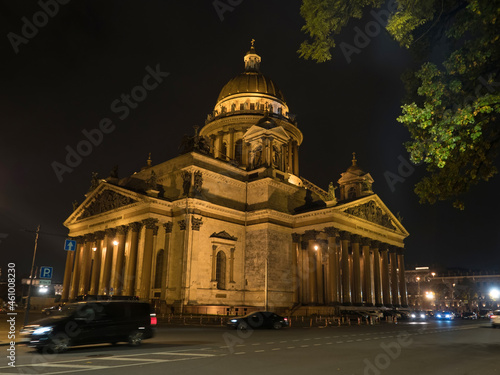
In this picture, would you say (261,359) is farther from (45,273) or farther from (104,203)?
(104,203)

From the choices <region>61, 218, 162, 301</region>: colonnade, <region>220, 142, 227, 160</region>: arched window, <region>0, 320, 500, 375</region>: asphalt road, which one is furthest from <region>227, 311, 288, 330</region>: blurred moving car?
<region>220, 142, 227, 160</region>: arched window

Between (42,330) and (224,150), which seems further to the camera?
(224,150)

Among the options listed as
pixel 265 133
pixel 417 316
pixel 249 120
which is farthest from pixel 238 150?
pixel 417 316

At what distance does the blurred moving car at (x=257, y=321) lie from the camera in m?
28.0

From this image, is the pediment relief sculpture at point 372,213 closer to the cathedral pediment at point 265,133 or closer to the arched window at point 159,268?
the cathedral pediment at point 265,133

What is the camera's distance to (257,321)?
28938 mm

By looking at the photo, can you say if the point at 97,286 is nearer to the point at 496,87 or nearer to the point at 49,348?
the point at 49,348

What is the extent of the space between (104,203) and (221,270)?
53.6 feet

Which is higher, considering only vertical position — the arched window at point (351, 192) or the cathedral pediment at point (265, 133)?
the cathedral pediment at point (265, 133)

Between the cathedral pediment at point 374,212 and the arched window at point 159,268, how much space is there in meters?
21.1

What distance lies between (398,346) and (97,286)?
38.1m

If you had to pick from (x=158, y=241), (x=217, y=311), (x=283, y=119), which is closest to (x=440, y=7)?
(x=217, y=311)

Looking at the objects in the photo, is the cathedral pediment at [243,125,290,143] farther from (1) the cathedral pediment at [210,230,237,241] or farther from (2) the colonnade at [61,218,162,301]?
(2) the colonnade at [61,218,162,301]

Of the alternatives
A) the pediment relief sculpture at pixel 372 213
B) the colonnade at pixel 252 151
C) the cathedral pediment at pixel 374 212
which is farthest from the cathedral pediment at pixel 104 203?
the pediment relief sculpture at pixel 372 213
